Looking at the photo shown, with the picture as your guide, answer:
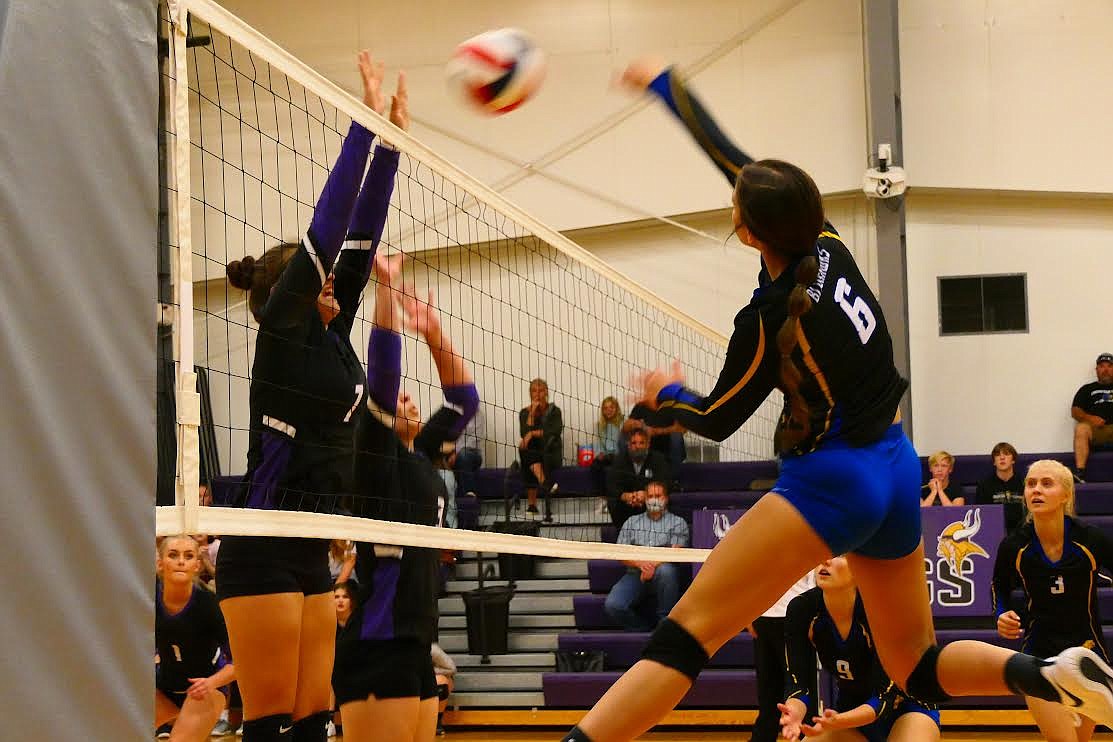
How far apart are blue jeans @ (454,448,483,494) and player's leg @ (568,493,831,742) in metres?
9.91

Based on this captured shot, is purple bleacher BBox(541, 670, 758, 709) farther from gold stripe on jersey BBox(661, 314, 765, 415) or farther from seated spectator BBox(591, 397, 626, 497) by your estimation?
gold stripe on jersey BBox(661, 314, 765, 415)

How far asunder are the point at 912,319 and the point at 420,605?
11.4m

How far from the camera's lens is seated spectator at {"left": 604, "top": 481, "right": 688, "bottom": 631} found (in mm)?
10695

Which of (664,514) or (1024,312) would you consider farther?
(1024,312)

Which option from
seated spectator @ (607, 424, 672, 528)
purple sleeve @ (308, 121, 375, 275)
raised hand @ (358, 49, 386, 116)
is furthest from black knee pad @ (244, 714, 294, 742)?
seated spectator @ (607, 424, 672, 528)

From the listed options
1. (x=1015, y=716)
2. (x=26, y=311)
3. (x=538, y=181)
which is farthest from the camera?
(x=538, y=181)

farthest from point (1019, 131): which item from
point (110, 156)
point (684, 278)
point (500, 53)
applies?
point (110, 156)

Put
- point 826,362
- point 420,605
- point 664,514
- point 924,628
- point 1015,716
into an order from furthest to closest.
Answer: point 664,514
point 1015,716
point 420,605
point 924,628
point 826,362

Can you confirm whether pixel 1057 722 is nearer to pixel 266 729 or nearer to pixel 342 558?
pixel 266 729

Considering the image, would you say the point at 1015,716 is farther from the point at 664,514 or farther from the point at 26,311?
the point at 26,311

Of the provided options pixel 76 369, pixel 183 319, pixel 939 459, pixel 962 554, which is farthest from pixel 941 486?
pixel 76 369

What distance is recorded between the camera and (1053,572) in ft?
22.9

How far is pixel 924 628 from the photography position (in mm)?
3541

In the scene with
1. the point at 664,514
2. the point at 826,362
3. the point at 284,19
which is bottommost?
the point at 664,514
